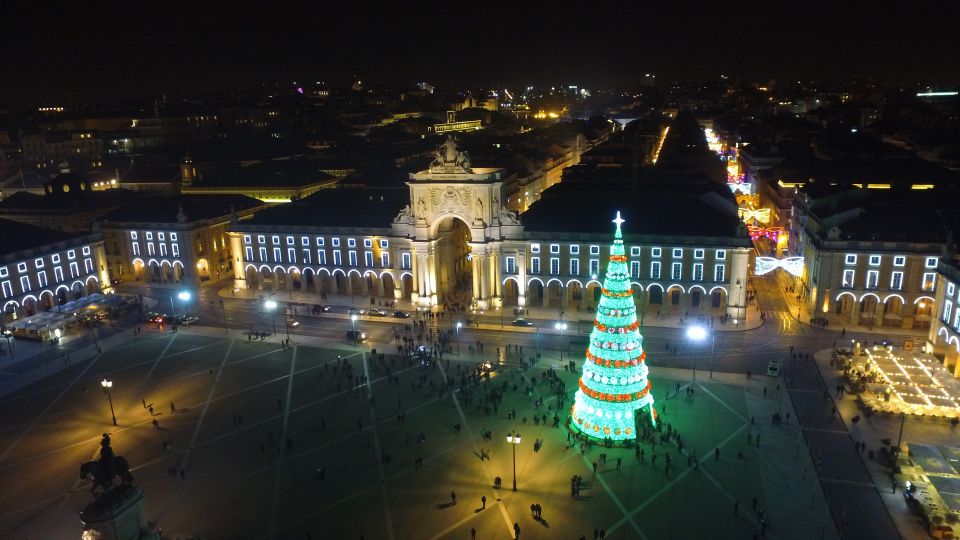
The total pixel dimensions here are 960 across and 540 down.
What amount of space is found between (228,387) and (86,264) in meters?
40.6

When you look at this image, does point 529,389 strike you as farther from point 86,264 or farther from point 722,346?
point 86,264

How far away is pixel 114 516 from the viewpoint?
77.7ft

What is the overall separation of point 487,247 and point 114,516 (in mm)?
53718

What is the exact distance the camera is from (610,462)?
139 feet

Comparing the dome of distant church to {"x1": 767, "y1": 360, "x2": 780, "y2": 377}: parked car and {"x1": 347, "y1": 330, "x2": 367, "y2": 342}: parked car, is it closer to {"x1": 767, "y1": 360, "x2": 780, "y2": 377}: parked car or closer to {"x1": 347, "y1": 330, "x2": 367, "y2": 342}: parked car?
{"x1": 347, "y1": 330, "x2": 367, "y2": 342}: parked car

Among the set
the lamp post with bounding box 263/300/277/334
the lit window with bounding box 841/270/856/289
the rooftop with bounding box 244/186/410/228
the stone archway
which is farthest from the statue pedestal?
the lit window with bounding box 841/270/856/289

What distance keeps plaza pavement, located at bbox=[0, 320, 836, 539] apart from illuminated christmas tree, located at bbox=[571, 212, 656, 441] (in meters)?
2.00

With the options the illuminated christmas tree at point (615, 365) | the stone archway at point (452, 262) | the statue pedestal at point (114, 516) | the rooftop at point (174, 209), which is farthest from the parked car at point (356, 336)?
the statue pedestal at point (114, 516)

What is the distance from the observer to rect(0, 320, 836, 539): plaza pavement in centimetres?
3688

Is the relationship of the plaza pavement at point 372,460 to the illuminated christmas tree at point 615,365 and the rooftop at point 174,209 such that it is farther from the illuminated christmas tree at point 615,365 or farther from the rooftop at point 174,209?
the rooftop at point 174,209

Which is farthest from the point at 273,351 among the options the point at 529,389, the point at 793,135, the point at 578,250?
the point at 793,135

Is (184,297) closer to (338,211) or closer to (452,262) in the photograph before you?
(338,211)

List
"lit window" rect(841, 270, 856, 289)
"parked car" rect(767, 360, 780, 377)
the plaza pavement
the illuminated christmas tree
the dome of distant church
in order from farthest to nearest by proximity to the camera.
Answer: the dome of distant church < "lit window" rect(841, 270, 856, 289) < "parked car" rect(767, 360, 780, 377) < the illuminated christmas tree < the plaza pavement

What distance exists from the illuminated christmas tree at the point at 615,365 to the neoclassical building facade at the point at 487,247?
28021mm
